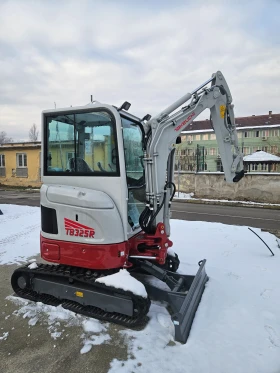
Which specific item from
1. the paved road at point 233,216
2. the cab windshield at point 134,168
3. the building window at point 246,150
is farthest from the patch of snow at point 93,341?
the building window at point 246,150

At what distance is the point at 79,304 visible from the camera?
3.90 m

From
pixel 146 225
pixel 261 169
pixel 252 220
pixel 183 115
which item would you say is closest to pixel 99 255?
pixel 146 225

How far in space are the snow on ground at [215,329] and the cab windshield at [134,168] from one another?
1.42 meters

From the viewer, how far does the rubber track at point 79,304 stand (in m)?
3.44

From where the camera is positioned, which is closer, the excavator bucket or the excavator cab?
the excavator bucket

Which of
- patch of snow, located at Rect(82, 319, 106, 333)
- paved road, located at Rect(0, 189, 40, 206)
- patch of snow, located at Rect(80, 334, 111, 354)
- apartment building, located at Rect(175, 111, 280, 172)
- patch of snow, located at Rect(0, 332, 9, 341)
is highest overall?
apartment building, located at Rect(175, 111, 280, 172)

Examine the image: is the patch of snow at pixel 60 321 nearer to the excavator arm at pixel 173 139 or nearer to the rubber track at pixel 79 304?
the rubber track at pixel 79 304

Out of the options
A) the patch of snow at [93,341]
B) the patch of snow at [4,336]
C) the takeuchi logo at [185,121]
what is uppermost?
the takeuchi logo at [185,121]

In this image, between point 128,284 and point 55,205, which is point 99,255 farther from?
point 55,205

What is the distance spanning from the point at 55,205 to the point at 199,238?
4678 mm

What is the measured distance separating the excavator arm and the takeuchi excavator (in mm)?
15

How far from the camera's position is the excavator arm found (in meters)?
3.96

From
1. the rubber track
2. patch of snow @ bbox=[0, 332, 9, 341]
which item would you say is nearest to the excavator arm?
the rubber track

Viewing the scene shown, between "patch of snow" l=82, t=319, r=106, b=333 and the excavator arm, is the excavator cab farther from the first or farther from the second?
"patch of snow" l=82, t=319, r=106, b=333
